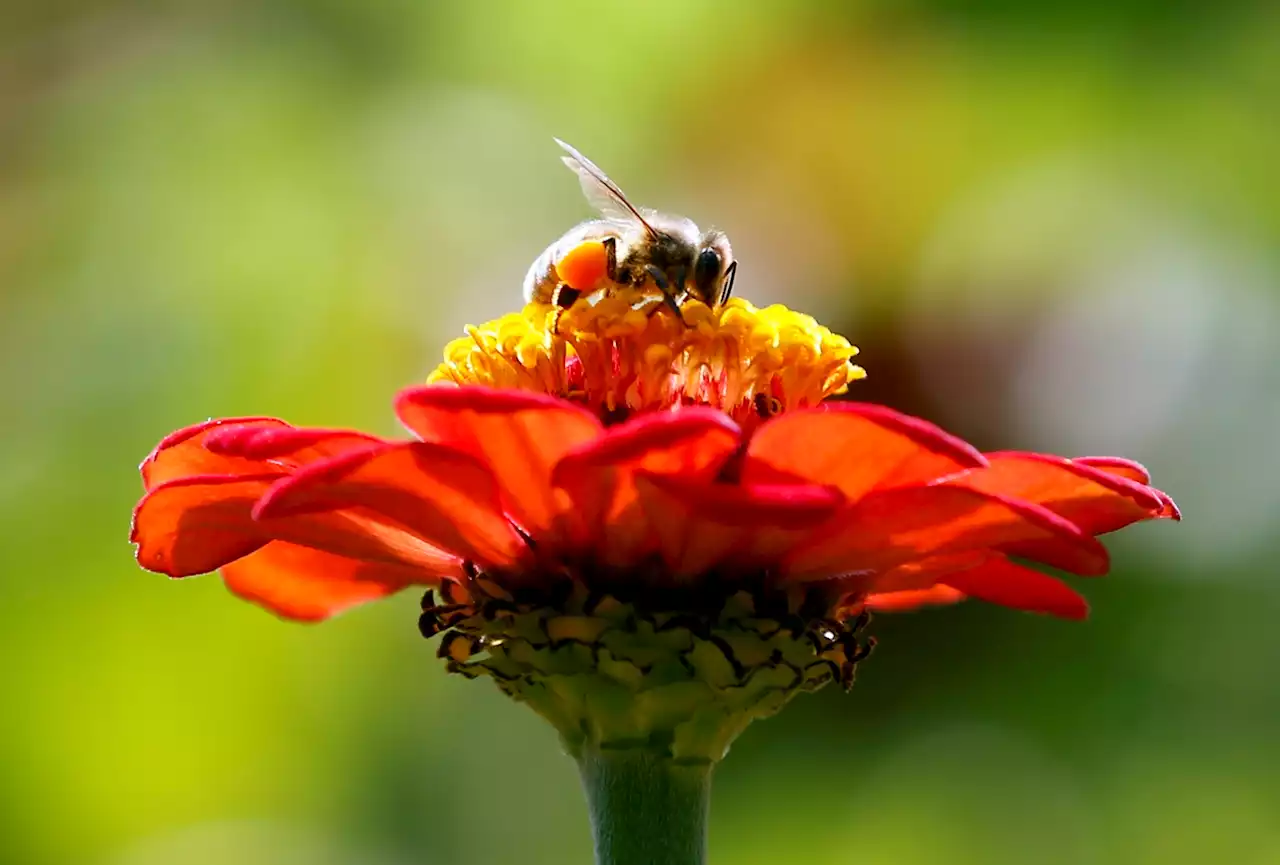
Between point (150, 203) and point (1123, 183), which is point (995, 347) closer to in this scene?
point (1123, 183)

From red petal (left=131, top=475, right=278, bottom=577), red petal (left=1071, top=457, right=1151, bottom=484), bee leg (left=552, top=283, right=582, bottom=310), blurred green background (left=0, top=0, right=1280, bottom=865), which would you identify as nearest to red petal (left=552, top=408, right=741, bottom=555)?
red petal (left=131, top=475, right=278, bottom=577)

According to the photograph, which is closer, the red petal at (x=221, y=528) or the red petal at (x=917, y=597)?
the red petal at (x=221, y=528)

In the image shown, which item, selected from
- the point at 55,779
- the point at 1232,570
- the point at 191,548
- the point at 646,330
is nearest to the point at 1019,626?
the point at 1232,570

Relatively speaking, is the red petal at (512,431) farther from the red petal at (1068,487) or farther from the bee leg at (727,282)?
the bee leg at (727,282)

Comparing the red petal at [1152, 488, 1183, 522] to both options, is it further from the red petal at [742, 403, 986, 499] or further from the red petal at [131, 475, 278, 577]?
the red petal at [131, 475, 278, 577]

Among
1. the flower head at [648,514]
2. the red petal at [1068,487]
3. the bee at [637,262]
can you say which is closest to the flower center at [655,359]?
the flower head at [648,514]

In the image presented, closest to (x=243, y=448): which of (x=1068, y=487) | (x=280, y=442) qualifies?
(x=280, y=442)
